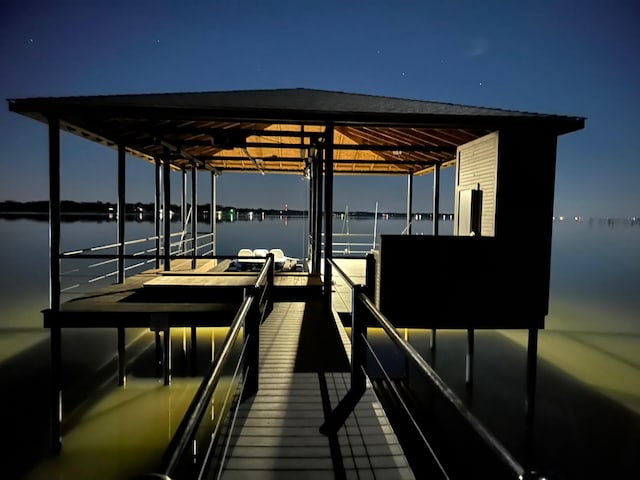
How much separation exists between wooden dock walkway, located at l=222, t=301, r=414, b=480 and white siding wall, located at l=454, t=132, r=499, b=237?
373 cm

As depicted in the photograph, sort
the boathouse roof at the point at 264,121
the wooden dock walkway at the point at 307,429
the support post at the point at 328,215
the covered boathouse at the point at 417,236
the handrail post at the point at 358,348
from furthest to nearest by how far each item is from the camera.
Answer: the support post at the point at 328,215, the covered boathouse at the point at 417,236, the boathouse roof at the point at 264,121, the handrail post at the point at 358,348, the wooden dock walkway at the point at 307,429

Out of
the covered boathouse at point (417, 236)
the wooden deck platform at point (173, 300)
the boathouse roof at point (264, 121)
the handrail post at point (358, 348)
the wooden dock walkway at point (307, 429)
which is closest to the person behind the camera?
the wooden dock walkway at point (307, 429)

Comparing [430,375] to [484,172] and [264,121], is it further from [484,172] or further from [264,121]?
[484,172]

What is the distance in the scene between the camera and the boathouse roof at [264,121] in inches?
225

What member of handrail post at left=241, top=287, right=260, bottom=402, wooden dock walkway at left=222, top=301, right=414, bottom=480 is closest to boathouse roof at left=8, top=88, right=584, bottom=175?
handrail post at left=241, top=287, right=260, bottom=402

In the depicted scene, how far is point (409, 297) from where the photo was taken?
21.2 ft

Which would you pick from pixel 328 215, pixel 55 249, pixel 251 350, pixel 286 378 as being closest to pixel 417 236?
pixel 328 215

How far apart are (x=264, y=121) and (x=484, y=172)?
4055 millimetres

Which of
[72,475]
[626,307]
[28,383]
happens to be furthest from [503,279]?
[626,307]

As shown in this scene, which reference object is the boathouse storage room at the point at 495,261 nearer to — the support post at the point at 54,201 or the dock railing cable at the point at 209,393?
the dock railing cable at the point at 209,393

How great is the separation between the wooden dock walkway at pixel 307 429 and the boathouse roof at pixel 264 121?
3.33m

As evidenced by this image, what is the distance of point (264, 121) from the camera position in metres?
5.91

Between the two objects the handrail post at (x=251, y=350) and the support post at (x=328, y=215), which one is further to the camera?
the support post at (x=328, y=215)

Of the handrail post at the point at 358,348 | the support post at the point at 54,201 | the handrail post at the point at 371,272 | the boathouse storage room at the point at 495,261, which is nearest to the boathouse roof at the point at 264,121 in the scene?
the support post at the point at 54,201
